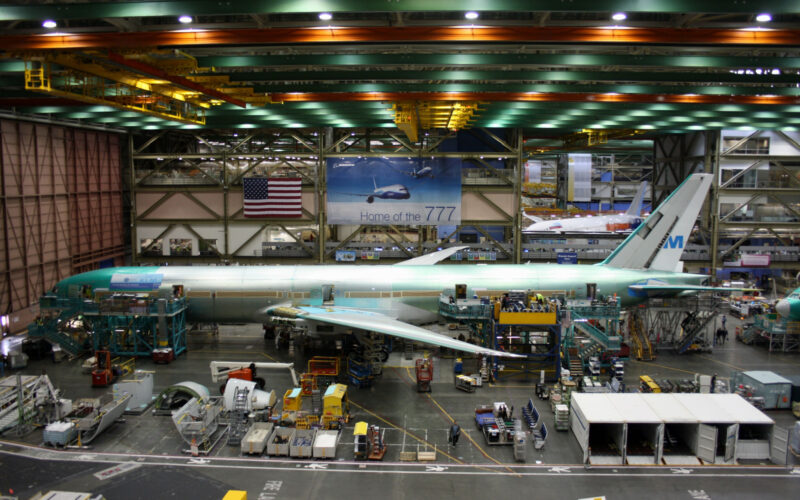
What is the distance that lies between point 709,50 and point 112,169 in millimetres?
47454

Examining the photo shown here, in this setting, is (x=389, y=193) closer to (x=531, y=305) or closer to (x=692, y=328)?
(x=531, y=305)

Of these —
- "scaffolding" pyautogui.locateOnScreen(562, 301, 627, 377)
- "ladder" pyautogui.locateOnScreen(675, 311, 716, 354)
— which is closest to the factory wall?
"scaffolding" pyautogui.locateOnScreen(562, 301, 627, 377)

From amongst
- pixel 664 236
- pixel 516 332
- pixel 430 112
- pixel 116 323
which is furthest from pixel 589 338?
pixel 116 323

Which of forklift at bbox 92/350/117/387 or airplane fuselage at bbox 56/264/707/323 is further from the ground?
airplane fuselage at bbox 56/264/707/323

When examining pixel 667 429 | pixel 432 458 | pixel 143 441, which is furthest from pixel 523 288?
pixel 143 441

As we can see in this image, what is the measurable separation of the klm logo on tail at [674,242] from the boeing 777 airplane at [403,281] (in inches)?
2.5

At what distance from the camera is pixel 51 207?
4091 centimetres

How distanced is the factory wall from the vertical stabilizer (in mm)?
40954

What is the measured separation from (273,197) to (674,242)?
3315cm

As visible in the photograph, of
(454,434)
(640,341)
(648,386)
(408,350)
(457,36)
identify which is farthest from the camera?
(408,350)

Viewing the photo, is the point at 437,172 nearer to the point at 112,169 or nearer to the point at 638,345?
the point at 638,345

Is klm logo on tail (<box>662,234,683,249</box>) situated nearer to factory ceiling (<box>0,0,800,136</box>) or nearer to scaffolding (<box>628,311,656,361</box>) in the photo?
scaffolding (<box>628,311,656,361</box>)

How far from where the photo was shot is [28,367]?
30.5 metres

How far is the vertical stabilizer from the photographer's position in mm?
33656
